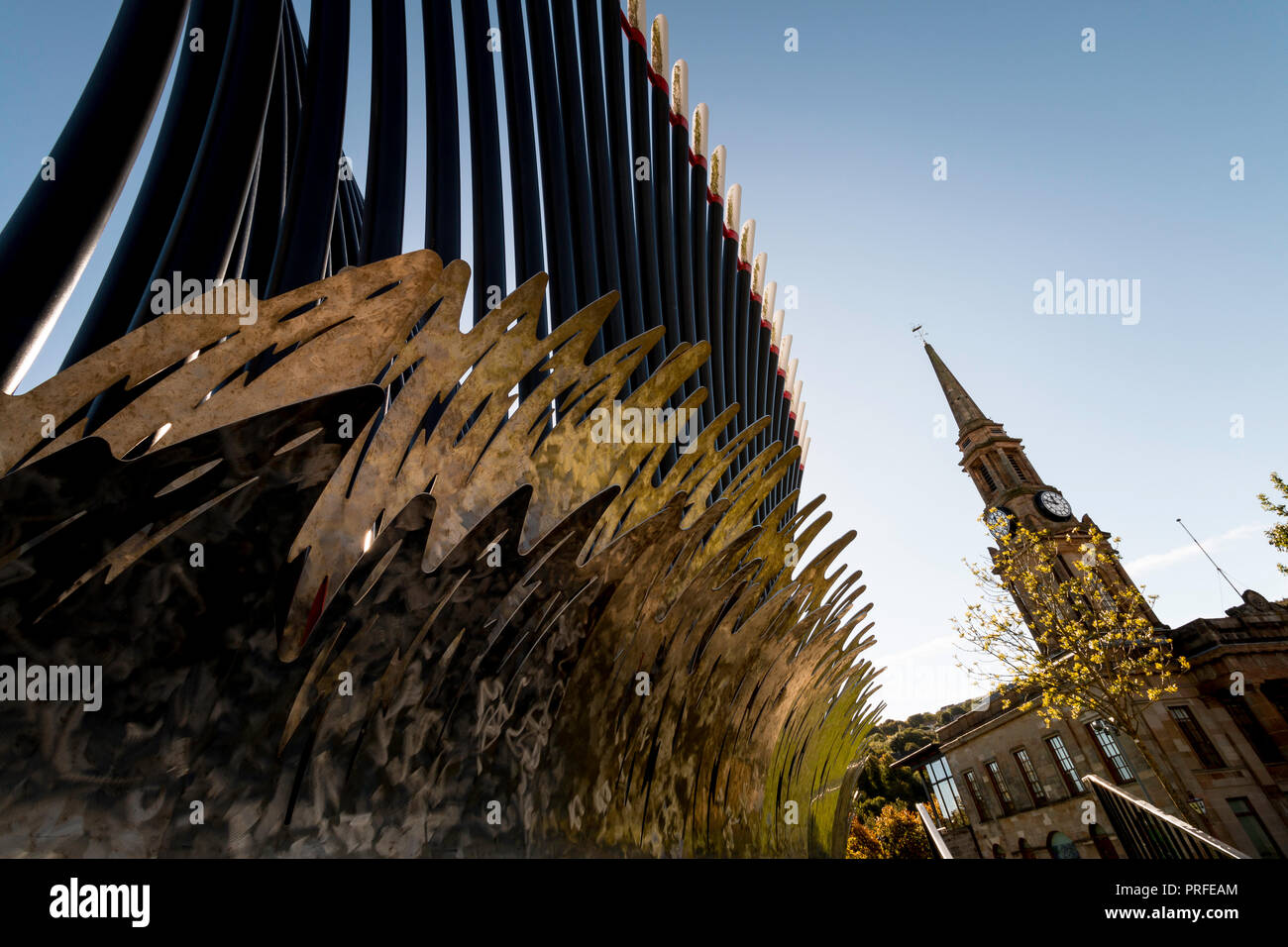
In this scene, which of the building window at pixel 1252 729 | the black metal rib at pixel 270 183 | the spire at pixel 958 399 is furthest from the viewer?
the spire at pixel 958 399

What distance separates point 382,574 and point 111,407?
4.11 ft

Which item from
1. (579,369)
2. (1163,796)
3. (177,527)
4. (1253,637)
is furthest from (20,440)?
(1253,637)

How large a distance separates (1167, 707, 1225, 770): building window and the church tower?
21.5 ft

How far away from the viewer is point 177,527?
200cm

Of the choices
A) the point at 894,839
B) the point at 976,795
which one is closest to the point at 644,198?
the point at 976,795

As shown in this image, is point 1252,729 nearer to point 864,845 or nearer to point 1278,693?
point 1278,693

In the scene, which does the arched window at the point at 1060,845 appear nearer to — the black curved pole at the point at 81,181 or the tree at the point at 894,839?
the tree at the point at 894,839

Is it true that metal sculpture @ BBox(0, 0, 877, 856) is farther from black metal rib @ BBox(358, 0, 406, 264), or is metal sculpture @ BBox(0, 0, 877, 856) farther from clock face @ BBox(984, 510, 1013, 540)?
clock face @ BBox(984, 510, 1013, 540)

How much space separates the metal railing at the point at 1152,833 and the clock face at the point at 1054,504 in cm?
3127

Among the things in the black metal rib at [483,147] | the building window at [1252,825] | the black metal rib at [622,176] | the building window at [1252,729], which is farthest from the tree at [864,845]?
the black metal rib at [483,147]

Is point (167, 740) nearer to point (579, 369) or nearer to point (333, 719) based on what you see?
point (333, 719)

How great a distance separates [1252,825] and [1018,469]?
69.0ft

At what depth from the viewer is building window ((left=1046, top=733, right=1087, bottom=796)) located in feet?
85.4

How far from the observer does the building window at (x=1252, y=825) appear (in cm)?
2228
